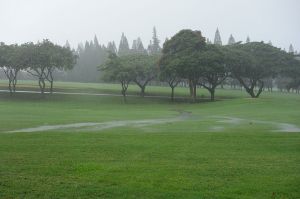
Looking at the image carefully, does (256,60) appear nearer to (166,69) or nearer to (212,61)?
(212,61)

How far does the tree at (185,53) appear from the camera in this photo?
65250mm

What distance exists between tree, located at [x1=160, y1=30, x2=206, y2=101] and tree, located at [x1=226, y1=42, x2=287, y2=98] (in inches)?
240

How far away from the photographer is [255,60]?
73.1 metres

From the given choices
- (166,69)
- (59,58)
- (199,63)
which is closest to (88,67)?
(59,58)

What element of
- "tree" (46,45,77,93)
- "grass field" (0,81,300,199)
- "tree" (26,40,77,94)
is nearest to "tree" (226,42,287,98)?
"tree" (46,45,77,93)

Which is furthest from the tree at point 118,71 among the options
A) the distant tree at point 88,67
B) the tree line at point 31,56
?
the distant tree at point 88,67

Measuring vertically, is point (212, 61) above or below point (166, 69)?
above

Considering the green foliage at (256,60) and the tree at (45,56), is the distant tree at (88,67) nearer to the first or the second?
the tree at (45,56)

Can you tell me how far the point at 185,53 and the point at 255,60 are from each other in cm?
1334

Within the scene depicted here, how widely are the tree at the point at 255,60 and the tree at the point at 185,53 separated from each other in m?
6.10

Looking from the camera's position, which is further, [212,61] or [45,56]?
[45,56]

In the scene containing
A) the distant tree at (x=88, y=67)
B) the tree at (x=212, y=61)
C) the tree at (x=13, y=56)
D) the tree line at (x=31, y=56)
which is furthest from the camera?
the distant tree at (x=88, y=67)

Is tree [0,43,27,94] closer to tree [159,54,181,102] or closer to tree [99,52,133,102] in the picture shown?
tree [99,52,133,102]

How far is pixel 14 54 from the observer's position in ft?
229
